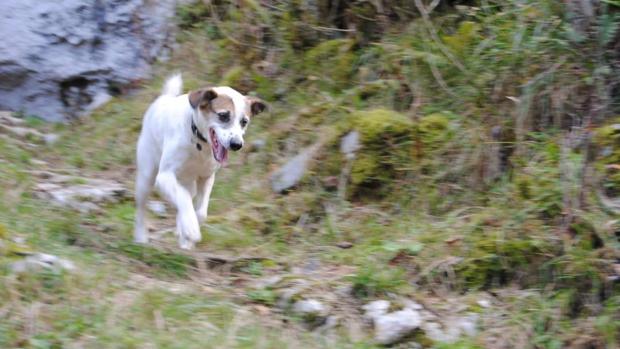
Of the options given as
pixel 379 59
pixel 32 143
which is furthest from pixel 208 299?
pixel 32 143

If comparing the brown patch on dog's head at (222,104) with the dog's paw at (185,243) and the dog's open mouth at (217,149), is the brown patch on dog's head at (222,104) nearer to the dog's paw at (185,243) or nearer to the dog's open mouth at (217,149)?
the dog's open mouth at (217,149)

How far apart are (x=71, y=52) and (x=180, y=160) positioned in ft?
14.2

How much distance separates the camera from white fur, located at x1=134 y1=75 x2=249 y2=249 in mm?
6199

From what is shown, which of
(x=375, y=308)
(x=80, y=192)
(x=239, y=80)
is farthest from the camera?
(x=239, y=80)

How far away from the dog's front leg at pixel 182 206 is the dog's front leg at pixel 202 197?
1.02ft

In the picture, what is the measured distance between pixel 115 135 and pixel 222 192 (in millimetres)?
1901

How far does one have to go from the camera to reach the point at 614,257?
5316mm

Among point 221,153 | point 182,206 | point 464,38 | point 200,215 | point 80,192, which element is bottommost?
point 80,192

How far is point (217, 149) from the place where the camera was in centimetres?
623

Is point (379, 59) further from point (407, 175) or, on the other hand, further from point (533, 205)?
point (533, 205)

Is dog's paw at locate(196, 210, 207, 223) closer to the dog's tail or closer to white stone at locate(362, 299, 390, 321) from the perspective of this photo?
the dog's tail

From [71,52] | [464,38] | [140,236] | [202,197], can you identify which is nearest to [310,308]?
[202,197]

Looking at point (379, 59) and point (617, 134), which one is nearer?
point (617, 134)

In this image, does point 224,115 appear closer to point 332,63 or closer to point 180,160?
point 180,160
